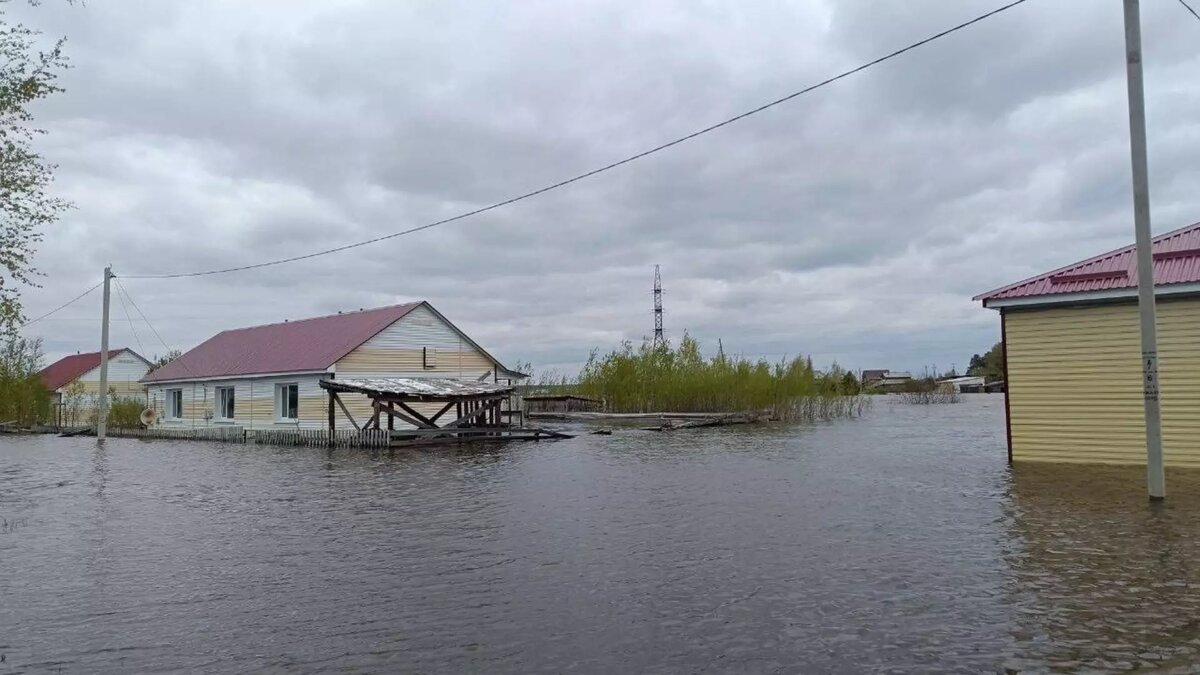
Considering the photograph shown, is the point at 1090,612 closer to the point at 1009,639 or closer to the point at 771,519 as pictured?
the point at 1009,639

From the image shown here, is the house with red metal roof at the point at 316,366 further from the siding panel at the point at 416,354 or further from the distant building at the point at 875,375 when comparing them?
the distant building at the point at 875,375

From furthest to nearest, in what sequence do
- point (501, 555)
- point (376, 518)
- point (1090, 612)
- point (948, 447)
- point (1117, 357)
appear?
point (948, 447) < point (1117, 357) < point (376, 518) < point (501, 555) < point (1090, 612)

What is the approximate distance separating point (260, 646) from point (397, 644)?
1019mm

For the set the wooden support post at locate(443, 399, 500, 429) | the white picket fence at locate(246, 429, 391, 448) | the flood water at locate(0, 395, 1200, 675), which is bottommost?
the flood water at locate(0, 395, 1200, 675)

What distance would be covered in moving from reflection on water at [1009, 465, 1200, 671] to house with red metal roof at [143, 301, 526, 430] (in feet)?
77.8

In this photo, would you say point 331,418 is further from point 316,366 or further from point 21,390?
point 21,390

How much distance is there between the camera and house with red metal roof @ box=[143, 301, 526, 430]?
33625 millimetres

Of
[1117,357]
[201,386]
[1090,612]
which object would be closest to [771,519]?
[1090,612]

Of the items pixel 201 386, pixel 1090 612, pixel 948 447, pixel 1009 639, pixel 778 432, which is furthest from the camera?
pixel 201 386

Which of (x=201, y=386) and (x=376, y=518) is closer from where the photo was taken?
(x=376, y=518)

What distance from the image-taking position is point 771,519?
1225cm

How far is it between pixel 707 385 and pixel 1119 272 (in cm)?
2791

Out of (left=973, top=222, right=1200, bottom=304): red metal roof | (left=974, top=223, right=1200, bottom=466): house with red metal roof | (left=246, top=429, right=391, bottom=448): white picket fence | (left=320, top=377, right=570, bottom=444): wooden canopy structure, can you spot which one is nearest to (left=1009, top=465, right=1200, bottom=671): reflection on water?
(left=974, top=223, right=1200, bottom=466): house with red metal roof

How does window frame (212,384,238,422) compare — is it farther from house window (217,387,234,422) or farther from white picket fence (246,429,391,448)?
white picket fence (246,429,391,448)
